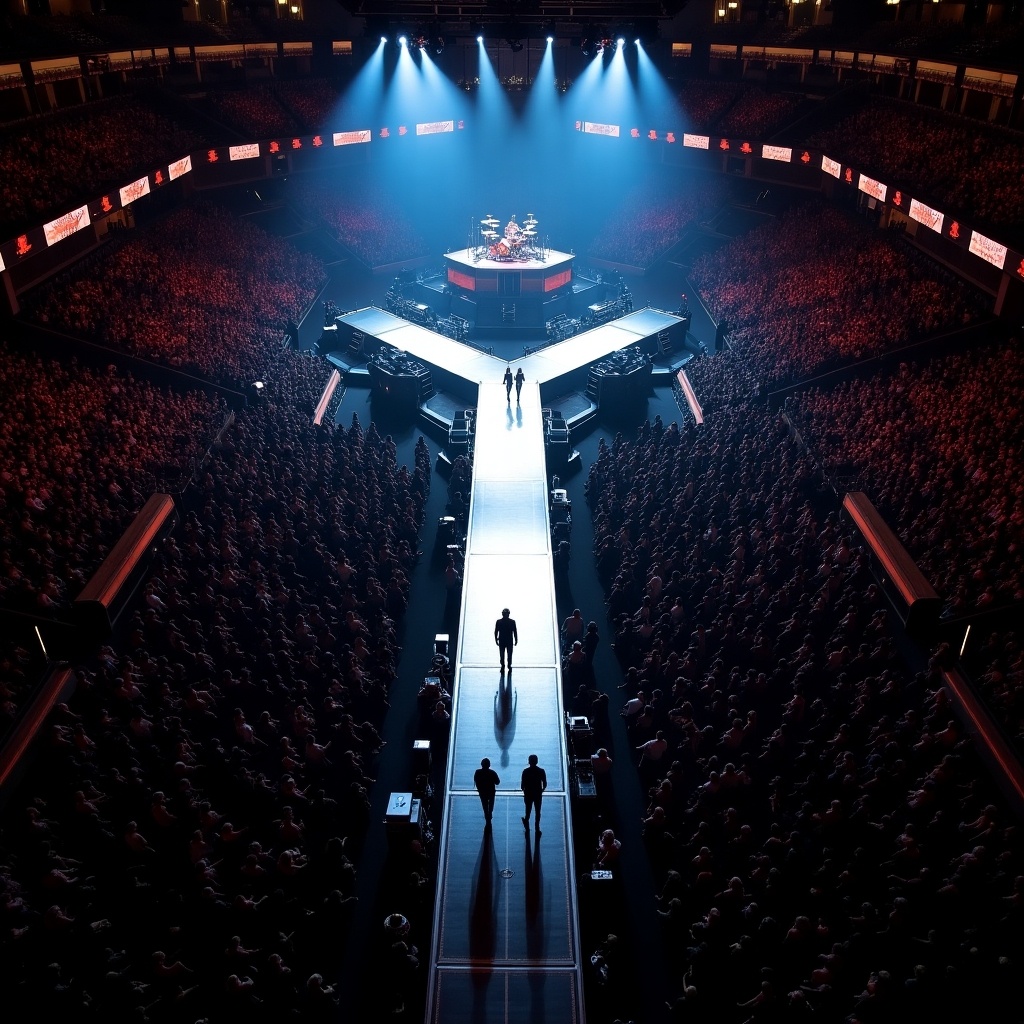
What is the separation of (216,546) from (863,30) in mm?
37423

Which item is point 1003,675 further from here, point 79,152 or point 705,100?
point 705,100

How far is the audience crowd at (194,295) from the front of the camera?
76.7 feet

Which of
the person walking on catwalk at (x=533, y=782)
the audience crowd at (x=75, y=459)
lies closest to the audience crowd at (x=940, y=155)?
the person walking on catwalk at (x=533, y=782)

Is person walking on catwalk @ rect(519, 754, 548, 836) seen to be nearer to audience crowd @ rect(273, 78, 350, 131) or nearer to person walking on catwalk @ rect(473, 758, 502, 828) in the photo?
person walking on catwalk @ rect(473, 758, 502, 828)

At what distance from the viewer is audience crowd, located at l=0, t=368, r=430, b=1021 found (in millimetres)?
9094

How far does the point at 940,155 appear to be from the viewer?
26.5 metres

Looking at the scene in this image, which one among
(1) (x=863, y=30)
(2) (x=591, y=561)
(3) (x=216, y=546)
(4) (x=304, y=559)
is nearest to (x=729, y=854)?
(2) (x=591, y=561)

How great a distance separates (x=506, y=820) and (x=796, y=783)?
425 centimetres

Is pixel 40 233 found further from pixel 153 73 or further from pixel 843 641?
pixel 843 641

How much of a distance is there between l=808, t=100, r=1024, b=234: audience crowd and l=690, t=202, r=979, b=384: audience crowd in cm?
227

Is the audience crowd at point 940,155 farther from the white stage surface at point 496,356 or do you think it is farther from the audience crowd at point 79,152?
the audience crowd at point 79,152

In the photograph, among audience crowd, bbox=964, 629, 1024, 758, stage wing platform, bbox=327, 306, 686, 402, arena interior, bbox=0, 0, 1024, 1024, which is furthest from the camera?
stage wing platform, bbox=327, 306, 686, 402

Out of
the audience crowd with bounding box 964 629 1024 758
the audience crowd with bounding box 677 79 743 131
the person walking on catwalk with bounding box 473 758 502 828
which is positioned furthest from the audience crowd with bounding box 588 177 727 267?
the person walking on catwalk with bounding box 473 758 502 828

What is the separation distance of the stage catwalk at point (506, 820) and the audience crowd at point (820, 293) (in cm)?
1083
